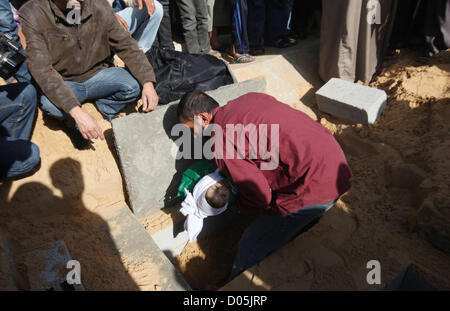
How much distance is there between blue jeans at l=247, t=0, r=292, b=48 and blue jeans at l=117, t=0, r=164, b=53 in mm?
1549

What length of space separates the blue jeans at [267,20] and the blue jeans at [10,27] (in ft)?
10.0

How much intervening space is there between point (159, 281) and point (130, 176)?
38.1 inches

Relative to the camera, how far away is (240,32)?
455cm

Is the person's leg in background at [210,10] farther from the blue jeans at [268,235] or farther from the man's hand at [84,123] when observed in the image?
the blue jeans at [268,235]

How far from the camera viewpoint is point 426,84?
11.7 ft

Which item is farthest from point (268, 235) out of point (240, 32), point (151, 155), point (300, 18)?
point (300, 18)

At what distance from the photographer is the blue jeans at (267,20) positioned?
14.9 feet

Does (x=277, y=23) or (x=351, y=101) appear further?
(x=277, y=23)

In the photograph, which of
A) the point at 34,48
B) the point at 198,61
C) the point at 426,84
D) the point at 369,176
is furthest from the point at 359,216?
the point at 34,48

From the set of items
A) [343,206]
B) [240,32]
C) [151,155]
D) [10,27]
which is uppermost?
[10,27]

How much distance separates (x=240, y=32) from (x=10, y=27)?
2.91m

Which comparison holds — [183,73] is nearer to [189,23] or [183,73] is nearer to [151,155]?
[151,155]

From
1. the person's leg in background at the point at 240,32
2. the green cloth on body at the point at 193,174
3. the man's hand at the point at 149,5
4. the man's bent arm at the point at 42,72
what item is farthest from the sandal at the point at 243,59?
the man's bent arm at the point at 42,72

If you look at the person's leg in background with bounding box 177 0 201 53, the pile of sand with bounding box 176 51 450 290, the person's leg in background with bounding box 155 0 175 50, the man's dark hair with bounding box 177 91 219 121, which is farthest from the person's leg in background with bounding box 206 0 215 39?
the man's dark hair with bounding box 177 91 219 121
